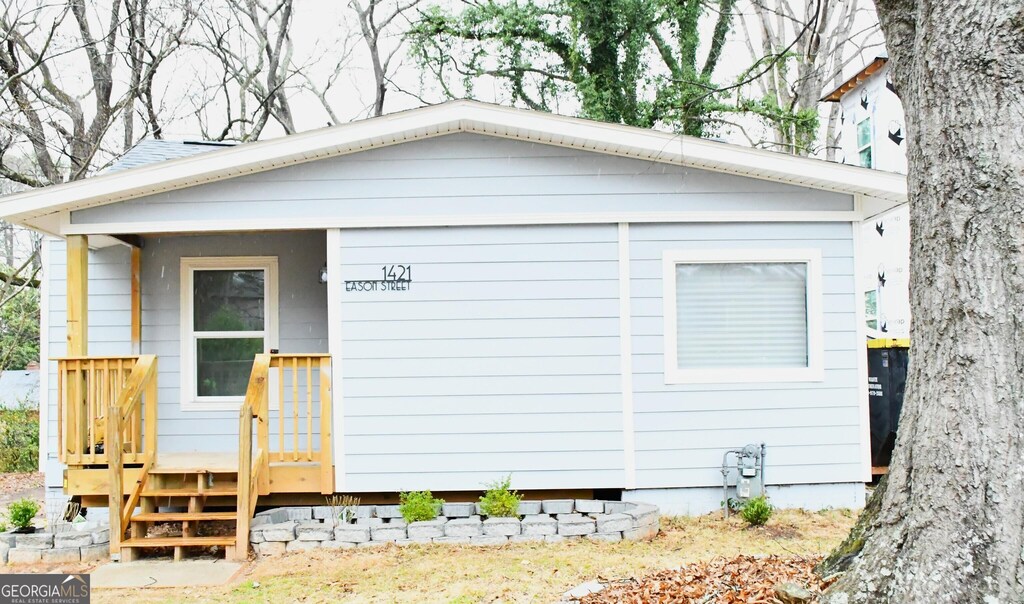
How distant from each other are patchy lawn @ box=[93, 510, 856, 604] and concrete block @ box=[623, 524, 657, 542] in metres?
0.08

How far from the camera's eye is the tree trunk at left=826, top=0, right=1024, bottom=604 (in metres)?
2.96

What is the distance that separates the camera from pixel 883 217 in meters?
11.4

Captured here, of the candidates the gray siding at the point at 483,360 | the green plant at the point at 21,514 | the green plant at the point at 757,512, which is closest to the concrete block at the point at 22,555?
the green plant at the point at 21,514

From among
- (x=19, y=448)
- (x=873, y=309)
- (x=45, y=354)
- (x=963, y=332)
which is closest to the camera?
(x=963, y=332)

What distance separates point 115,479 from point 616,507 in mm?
3726

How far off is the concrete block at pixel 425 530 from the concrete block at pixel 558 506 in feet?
2.99

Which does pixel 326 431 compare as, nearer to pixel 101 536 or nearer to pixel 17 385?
pixel 101 536

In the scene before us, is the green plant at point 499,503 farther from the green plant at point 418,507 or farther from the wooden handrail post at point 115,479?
the wooden handrail post at point 115,479

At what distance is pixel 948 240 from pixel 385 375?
4341 mm

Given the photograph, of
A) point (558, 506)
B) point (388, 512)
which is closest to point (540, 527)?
point (558, 506)

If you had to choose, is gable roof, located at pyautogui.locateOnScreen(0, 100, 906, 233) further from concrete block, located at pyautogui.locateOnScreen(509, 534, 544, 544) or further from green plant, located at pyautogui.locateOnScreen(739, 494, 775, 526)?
concrete block, located at pyautogui.locateOnScreen(509, 534, 544, 544)

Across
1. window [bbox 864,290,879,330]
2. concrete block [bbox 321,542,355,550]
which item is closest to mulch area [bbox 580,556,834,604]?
concrete block [bbox 321,542,355,550]

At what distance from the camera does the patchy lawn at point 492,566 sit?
15.8 feet

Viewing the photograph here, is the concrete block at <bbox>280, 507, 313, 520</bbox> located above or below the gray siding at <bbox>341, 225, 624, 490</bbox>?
below
